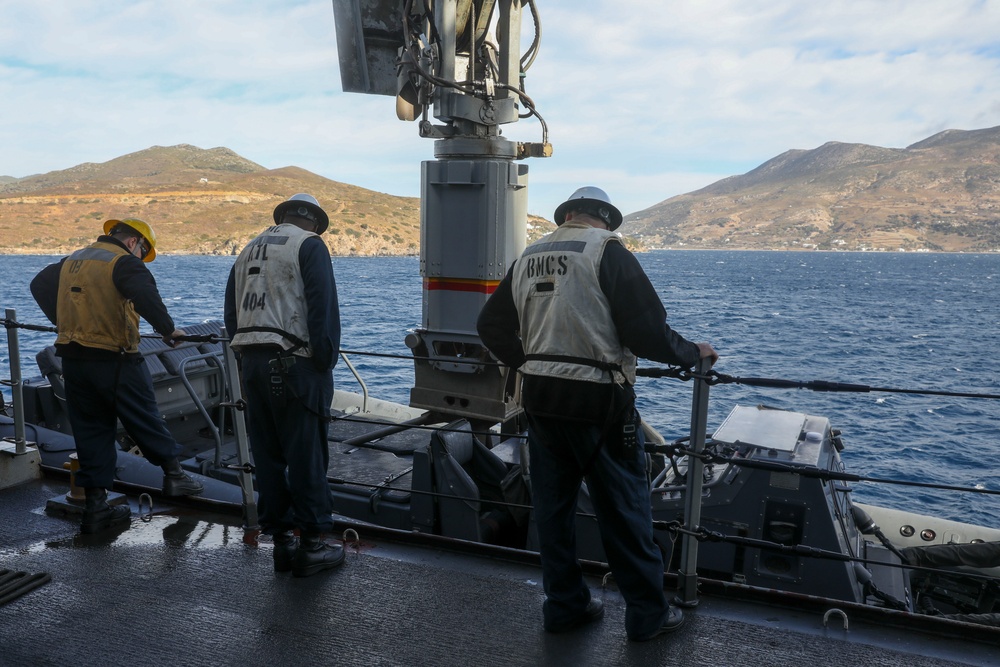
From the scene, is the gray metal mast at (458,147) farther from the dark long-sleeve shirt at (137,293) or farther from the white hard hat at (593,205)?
the white hard hat at (593,205)

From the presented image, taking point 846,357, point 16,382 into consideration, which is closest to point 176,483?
point 16,382

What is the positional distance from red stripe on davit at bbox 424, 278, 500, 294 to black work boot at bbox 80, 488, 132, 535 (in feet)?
12.8

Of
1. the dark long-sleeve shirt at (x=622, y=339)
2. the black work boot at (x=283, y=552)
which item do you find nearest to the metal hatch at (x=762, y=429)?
the dark long-sleeve shirt at (x=622, y=339)

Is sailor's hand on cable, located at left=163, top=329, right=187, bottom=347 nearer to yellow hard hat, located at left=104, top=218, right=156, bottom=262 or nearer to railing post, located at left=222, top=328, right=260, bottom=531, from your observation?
railing post, located at left=222, top=328, right=260, bottom=531

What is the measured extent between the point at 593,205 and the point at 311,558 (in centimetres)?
211

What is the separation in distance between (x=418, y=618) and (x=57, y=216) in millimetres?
147827

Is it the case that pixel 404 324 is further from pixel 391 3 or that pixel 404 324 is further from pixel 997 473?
pixel 391 3

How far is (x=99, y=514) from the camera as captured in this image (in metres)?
4.39

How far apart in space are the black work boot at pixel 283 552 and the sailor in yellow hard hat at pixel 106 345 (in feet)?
3.87

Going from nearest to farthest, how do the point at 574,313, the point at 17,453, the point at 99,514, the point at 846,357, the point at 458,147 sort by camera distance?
the point at 574,313
the point at 99,514
the point at 17,453
the point at 458,147
the point at 846,357

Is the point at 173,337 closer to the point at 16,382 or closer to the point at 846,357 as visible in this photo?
the point at 16,382

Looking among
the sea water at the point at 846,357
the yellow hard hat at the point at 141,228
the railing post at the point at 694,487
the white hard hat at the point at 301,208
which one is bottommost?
the sea water at the point at 846,357

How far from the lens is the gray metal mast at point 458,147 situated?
7.43 metres

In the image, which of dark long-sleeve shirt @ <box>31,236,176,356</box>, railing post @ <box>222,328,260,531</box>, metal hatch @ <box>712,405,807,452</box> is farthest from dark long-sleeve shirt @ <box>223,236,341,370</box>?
metal hatch @ <box>712,405,807,452</box>
